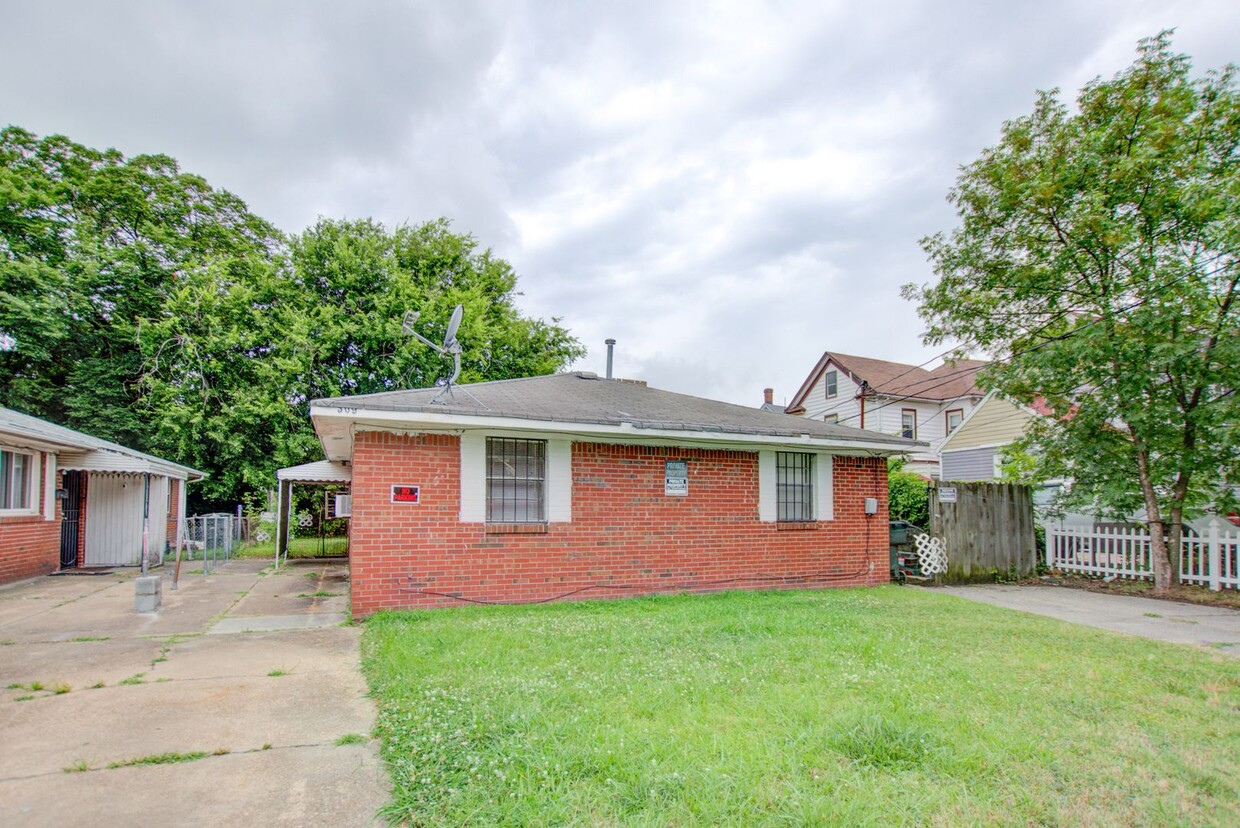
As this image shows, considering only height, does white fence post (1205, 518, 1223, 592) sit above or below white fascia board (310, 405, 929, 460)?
below

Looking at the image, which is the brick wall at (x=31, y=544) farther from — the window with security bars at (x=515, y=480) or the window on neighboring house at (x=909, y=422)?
the window on neighboring house at (x=909, y=422)

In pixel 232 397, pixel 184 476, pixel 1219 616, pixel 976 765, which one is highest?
pixel 232 397

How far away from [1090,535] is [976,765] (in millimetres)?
11555

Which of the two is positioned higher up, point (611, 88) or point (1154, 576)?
point (611, 88)

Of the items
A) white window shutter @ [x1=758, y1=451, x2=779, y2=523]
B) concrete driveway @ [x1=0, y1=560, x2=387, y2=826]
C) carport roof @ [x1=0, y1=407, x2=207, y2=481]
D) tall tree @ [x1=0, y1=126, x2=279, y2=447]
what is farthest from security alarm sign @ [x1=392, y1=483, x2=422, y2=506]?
tall tree @ [x1=0, y1=126, x2=279, y2=447]

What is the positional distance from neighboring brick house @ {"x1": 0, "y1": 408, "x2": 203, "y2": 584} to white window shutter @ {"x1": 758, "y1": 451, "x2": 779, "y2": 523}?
11.7 metres

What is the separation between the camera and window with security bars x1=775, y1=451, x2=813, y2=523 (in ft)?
34.0

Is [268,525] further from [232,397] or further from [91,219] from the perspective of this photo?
[91,219]

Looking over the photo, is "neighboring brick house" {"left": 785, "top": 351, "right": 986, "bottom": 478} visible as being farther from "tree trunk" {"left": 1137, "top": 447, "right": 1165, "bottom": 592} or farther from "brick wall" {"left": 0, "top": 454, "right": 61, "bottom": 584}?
"brick wall" {"left": 0, "top": 454, "right": 61, "bottom": 584}

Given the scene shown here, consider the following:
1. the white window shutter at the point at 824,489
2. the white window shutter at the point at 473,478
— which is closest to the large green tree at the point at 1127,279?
the white window shutter at the point at 824,489

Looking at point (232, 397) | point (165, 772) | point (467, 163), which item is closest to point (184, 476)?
point (232, 397)

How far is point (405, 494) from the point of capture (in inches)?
309

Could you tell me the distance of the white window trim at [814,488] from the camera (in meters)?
10.1

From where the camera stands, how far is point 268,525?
69.4ft
